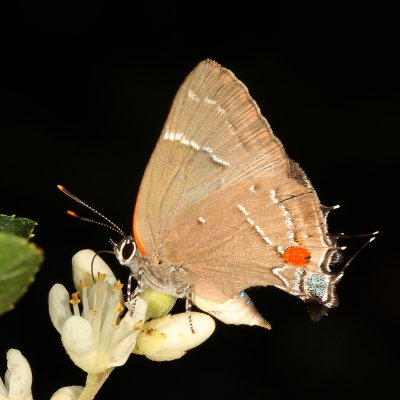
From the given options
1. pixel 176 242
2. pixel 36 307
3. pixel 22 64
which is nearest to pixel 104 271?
pixel 176 242

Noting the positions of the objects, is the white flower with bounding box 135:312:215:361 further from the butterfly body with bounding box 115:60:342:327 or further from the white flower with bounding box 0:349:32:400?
the white flower with bounding box 0:349:32:400

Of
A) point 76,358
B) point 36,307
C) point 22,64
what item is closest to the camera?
point 76,358

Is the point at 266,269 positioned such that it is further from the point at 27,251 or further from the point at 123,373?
the point at 123,373

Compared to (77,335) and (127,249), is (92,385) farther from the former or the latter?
(127,249)

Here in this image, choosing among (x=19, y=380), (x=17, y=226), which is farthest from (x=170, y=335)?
(x=17, y=226)

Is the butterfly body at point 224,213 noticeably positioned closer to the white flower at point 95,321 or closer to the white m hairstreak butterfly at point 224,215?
the white m hairstreak butterfly at point 224,215

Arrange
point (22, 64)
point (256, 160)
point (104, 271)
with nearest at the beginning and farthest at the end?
point (104, 271), point (256, 160), point (22, 64)

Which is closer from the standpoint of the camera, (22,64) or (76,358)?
(76,358)
